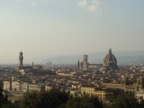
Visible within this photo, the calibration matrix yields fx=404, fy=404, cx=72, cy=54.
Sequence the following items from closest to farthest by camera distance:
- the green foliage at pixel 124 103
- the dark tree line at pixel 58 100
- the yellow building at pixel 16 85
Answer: the green foliage at pixel 124 103, the dark tree line at pixel 58 100, the yellow building at pixel 16 85

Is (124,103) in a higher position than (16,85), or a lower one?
lower

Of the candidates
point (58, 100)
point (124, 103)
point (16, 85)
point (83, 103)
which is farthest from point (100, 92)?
point (16, 85)

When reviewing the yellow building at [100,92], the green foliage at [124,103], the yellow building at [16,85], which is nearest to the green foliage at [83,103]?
the green foliage at [124,103]

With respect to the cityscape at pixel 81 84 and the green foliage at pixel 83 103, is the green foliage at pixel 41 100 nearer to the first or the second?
the green foliage at pixel 83 103

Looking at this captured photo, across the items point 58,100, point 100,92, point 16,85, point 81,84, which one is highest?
point 81,84

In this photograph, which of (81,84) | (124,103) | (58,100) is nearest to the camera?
(124,103)

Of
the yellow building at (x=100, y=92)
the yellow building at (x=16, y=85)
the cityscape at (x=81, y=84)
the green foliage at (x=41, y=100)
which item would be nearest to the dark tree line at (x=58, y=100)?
the green foliage at (x=41, y=100)

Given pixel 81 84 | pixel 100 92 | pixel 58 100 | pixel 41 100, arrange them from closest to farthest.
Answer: pixel 41 100
pixel 58 100
pixel 100 92
pixel 81 84

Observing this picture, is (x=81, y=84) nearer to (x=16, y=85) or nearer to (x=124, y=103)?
(x=16, y=85)

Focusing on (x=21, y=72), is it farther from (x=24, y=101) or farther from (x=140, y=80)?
(x=24, y=101)

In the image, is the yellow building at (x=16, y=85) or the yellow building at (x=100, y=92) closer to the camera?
the yellow building at (x=100, y=92)

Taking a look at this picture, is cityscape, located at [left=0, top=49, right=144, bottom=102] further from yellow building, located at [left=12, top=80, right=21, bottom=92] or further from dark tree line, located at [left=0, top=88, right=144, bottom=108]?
dark tree line, located at [left=0, top=88, right=144, bottom=108]

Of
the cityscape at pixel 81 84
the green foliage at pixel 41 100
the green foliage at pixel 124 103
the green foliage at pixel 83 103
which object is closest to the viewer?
the green foliage at pixel 83 103
